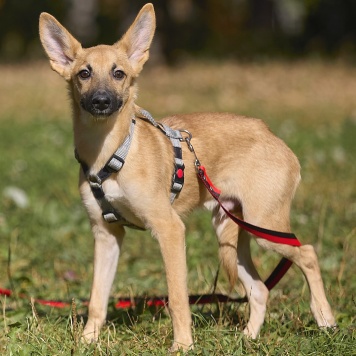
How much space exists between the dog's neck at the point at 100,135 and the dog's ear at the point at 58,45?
14.0 inches

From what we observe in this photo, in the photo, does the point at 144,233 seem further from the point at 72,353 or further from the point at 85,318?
the point at 72,353

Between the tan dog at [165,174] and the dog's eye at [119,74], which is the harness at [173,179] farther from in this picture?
the dog's eye at [119,74]

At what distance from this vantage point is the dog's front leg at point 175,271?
433 cm

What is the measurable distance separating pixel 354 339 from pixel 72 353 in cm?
148

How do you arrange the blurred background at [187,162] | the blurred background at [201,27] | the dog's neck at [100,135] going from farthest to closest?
1. the blurred background at [201,27]
2. the blurred background at [187,162]
3. the dog's neck at [100,135]

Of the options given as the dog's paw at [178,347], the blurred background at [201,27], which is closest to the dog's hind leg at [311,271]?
the dog's paw at [178,347]

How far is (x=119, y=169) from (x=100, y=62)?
67cm

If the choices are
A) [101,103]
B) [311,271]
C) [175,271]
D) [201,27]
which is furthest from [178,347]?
[201,27]

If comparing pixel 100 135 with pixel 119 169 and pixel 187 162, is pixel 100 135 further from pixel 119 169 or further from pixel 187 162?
pixel 187 162

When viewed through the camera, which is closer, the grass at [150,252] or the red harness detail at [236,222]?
the grass at [150,252]

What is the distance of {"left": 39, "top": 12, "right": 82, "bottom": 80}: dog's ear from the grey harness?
52 centimetres

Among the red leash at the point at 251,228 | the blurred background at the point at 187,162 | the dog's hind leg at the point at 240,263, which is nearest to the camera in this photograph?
the red leash at the point at 251,228

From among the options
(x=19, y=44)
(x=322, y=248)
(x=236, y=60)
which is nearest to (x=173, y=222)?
(x=322, y=248)

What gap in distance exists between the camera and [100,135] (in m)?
4.56
